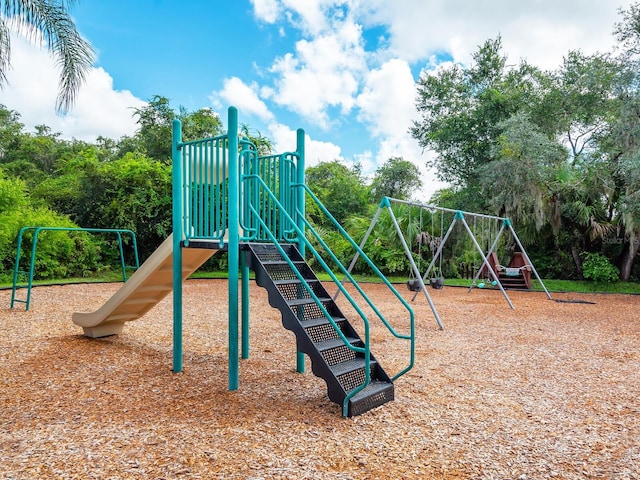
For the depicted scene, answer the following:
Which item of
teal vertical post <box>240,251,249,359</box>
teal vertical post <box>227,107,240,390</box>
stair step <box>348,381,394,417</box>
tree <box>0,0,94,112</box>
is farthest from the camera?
tree <box>0,0,94,112</box>

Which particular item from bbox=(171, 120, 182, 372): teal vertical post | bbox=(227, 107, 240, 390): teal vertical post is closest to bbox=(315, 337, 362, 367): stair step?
bbox=(227, 107, 240, 390): teal vertical post

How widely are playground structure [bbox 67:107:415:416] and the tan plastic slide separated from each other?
15mm

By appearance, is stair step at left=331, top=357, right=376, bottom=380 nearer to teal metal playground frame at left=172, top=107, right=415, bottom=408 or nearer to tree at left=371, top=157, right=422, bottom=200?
teal metal playground frame at left=172, top=107, right=415, bottom=408

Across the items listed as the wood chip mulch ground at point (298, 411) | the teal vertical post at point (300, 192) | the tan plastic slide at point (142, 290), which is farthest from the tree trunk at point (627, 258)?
the tan plastic slide at point (142, 290)

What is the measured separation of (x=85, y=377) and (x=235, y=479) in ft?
7.45

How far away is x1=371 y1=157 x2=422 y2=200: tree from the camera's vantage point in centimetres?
1872

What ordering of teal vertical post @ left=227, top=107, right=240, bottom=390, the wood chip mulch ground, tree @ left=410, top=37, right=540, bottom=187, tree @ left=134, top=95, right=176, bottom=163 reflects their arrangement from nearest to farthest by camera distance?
the wood chip mulch ground
teal vertical post @ left=227, top=107, right=240, bottom=390
tree @ left=410, top=37, right=540, bottom=187
tree @ left=134, top=95, right=176, bottom=163

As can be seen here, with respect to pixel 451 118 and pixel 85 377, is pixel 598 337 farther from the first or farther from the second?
pixel 451 118

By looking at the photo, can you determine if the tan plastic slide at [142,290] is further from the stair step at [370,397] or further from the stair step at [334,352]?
the stair step at [370,397]

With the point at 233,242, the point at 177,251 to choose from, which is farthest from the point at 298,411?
the point at 177,251

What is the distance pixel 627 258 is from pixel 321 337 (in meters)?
11.2

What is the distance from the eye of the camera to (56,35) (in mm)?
6605

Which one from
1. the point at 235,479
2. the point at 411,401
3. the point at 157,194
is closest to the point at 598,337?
the point at 411,401

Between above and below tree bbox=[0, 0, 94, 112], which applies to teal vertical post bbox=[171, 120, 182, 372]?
below
